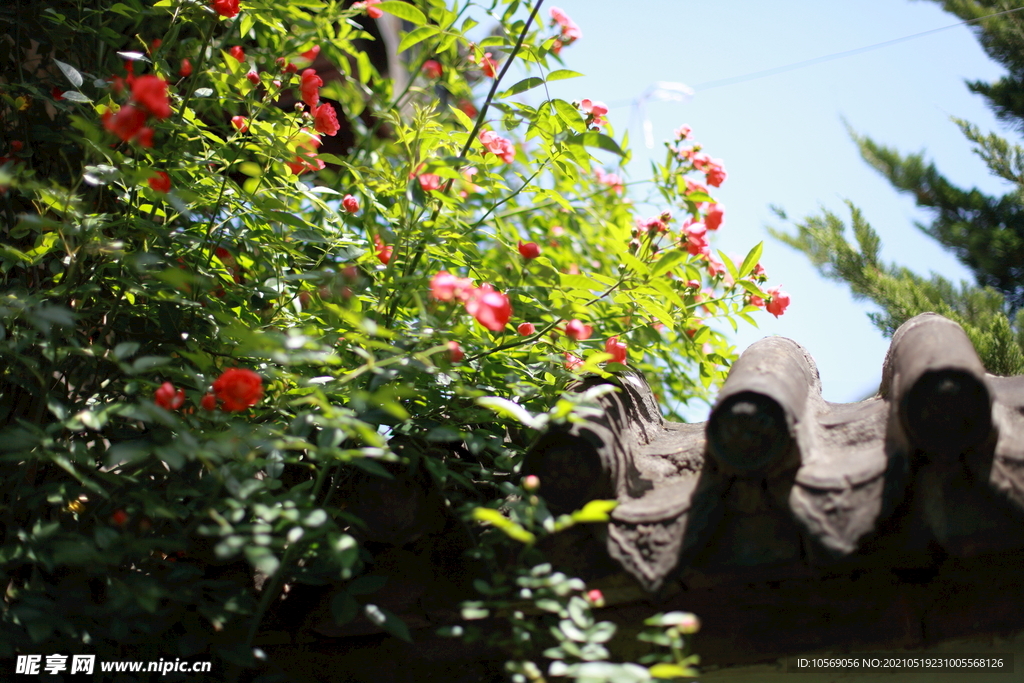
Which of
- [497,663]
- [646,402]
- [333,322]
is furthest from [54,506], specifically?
[646,402]

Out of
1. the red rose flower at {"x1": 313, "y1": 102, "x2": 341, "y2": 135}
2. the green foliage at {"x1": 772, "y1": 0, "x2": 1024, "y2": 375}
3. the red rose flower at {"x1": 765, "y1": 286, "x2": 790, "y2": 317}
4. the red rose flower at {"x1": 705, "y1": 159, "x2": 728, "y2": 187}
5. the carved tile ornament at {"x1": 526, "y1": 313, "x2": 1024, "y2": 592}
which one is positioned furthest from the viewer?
the green foliage at {"x1": 772, "y1": 0, "x2": 1024, "y2": 375}

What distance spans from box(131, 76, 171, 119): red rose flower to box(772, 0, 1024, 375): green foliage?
465cm

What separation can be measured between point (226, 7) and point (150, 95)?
0.52 m

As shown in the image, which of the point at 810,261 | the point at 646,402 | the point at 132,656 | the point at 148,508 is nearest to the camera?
the point at 148,508

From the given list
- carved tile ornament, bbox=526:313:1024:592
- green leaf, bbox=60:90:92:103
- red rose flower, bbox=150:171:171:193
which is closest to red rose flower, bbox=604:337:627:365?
carved tile ornament, bbox=526:313:1024:592

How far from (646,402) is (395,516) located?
2.55ft

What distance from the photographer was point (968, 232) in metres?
5.67

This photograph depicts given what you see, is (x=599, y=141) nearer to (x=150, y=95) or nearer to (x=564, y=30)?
(x=564, y=30)

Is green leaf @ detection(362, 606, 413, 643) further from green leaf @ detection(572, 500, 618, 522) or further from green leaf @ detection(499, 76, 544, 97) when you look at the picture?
green leaf @ detection(499, 76, 544, 97)

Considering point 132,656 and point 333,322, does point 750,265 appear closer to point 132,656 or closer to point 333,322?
point 333,322

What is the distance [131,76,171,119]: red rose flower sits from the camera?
126 centimetres

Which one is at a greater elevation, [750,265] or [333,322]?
[750,265]

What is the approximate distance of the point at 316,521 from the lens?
118cm

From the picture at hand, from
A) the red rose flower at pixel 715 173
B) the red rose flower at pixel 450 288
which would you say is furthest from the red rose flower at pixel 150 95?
the red rose flower at pixel 715 173
